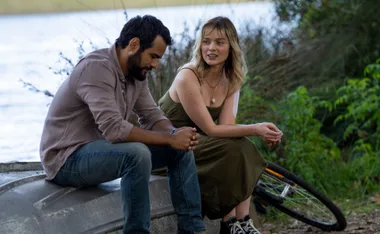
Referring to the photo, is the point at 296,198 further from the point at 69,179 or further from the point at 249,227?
the point at 69,179

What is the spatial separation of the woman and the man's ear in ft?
2.52

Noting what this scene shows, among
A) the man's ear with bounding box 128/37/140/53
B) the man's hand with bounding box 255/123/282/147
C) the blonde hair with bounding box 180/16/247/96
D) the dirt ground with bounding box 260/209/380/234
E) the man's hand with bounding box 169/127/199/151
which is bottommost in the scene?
the dirt ground with bounding box 260/209/380/234

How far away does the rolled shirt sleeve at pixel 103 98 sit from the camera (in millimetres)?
4258

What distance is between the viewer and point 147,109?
16.0 feet

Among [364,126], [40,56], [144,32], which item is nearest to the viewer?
[144,32]

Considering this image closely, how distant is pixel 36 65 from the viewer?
1334cm

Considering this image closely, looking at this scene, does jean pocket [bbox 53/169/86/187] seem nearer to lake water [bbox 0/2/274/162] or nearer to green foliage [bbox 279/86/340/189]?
lake water [bbox 0/2/274/162]

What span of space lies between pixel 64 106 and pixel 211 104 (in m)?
1.19

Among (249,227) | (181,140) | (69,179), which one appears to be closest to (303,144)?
(249,227)

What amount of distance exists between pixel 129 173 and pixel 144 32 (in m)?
0.74

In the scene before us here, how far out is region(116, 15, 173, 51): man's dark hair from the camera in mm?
4430

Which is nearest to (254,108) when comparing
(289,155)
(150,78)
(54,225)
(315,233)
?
→ (289,155)

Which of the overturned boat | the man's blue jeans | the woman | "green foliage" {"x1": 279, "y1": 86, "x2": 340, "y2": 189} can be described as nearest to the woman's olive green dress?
the woman

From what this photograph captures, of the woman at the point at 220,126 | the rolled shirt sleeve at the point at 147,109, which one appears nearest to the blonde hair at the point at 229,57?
the woman at the point at 220,126
